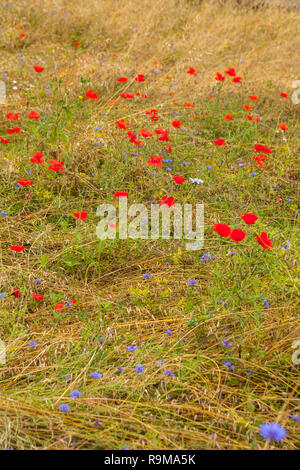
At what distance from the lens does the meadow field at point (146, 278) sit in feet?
4.51

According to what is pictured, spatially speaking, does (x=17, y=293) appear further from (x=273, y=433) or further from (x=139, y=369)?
(x=273, y=433)

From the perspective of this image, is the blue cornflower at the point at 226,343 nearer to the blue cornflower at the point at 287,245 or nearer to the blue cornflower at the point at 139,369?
the blue cornflower at the point at 139,369

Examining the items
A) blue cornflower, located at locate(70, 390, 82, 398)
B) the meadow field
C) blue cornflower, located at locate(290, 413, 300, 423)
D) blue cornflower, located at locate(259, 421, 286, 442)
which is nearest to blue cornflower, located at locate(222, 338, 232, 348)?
the meadow field

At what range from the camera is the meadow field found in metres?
1.38

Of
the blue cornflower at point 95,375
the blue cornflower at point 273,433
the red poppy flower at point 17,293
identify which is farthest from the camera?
the red poppy flower at point 17,293

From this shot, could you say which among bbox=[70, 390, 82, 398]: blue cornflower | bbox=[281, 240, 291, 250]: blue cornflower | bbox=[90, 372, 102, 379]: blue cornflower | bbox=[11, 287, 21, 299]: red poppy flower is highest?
bbox=[281, 240, 291, 250]: blue cornflower

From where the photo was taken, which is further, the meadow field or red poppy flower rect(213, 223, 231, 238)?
red poppy flower rect(213, 223, 231, 238)

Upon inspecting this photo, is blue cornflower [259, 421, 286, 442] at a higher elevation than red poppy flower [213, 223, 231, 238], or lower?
lower

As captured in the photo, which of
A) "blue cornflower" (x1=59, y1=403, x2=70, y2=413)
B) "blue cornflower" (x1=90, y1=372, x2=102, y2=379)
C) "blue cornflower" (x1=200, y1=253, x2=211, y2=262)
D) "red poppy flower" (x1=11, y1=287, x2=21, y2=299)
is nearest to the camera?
"blue cornflower" (x1=59, y1=403, x2=70, y2=413)

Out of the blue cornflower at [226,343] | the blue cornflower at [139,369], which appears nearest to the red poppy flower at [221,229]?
the blue cornflower at [226,343]

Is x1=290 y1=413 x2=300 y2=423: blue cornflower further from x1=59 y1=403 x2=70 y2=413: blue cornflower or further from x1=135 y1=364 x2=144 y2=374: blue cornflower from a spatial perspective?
x1=59 y1=403 x2=70 y2=413: blue cornflower

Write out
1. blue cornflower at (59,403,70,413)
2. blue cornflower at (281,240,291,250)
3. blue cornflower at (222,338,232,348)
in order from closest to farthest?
blue cornflower at (59,403,70,413) → blue cornflower at (222,338,232,348) → blue cornflower at (281,240,291,250)

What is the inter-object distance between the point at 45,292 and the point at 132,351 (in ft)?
1.89

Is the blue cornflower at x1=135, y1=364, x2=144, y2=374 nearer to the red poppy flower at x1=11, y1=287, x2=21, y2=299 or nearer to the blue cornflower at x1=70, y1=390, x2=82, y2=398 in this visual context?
the blue cornflower at x1=70, y1=390, x2=82, y2=398
